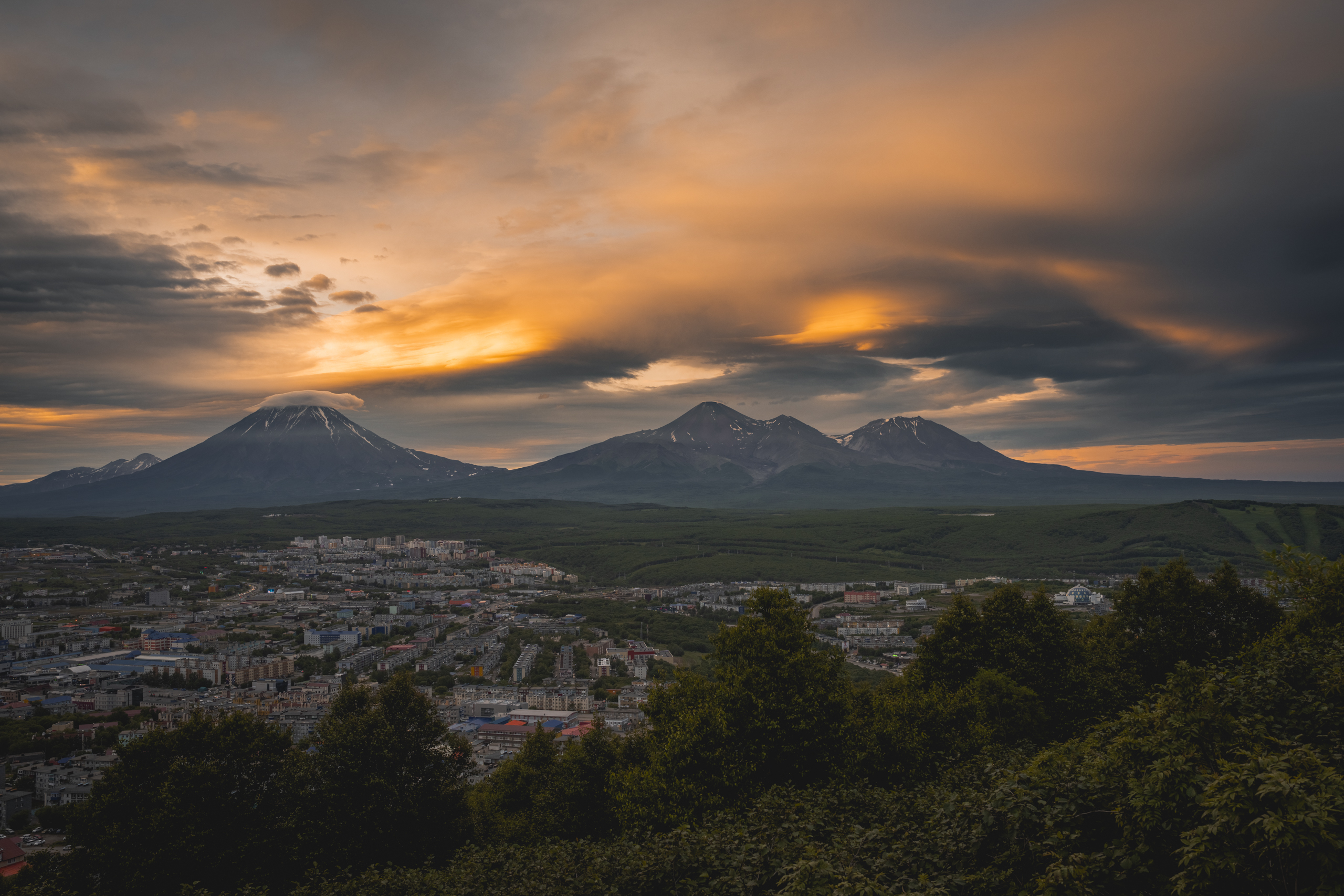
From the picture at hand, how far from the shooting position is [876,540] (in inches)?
6471

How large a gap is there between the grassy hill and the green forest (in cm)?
10502

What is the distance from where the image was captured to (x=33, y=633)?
2889 inches

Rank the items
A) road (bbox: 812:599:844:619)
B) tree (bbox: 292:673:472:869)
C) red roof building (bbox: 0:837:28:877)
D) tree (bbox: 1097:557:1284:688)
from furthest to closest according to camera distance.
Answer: road (bbox: 812:599:844:619)
tree (bbox: 1097:557:1284:688)
red roof building (bbox: 0:837:28:877)
tree (bbox: 292:673:472:869)

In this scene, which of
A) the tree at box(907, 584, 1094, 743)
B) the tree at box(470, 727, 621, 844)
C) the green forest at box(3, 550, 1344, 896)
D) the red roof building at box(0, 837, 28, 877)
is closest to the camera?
the green forest at box(3, 550, 1344, 896)

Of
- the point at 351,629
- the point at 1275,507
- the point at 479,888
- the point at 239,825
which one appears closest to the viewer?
the point at 479,888

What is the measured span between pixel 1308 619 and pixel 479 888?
1997 centimetres

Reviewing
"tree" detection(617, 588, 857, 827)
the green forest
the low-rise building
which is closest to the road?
the low-rise building

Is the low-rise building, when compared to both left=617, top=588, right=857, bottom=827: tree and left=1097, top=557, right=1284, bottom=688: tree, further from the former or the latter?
left=617, top=588, right=857, bottom=827: tree

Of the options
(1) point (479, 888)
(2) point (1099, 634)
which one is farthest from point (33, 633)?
(2) point (1099, 634)

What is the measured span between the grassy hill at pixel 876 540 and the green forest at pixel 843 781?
10502 centimetres

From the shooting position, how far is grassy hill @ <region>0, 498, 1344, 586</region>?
12744cm

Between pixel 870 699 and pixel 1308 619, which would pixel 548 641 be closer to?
pixel 870 699

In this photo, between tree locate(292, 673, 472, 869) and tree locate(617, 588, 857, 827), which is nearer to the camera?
tree locate(617, 588, 857, 827)

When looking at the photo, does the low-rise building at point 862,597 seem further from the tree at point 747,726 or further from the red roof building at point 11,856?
the red roof building at point 11,856
